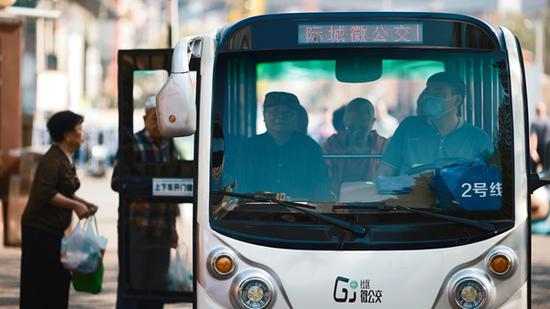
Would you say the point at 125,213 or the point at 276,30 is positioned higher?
the point at 276,30

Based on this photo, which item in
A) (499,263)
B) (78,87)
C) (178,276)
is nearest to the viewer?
(499,263)

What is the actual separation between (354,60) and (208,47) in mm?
780

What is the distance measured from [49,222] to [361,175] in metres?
2.86

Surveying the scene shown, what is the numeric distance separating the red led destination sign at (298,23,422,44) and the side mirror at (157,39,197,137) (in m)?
0.73

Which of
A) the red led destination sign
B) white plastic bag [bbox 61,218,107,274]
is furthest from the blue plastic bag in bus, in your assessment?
white plastic bag [bbox 61,218,107,274]

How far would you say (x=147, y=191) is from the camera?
9.41 meters

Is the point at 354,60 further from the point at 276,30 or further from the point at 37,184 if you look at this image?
the point at 37,184

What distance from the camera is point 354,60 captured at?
23.6 ft

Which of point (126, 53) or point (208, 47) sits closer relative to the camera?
point (208, 47)

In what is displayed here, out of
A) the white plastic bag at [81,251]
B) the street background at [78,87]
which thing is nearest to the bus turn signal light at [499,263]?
the street background at [78,87]

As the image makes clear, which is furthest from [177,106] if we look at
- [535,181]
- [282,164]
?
[535,181]

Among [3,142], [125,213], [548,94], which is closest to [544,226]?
[3,142]

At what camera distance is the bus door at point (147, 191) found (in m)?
9.36

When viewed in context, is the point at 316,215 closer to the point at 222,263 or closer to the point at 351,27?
the point at 222,263
